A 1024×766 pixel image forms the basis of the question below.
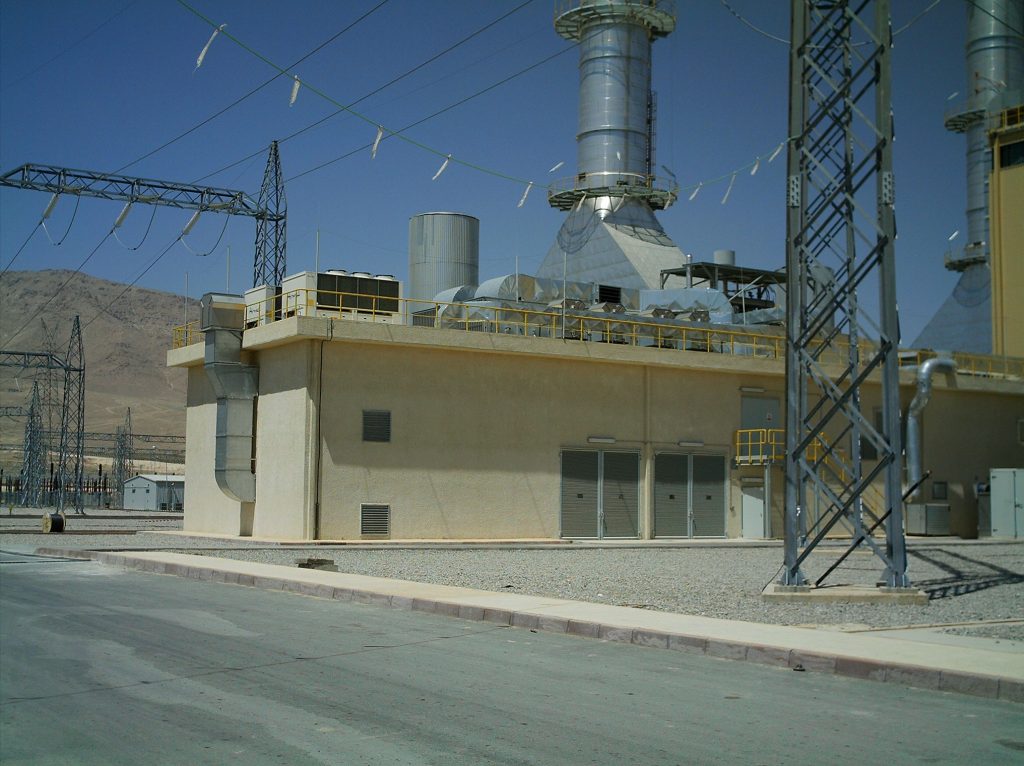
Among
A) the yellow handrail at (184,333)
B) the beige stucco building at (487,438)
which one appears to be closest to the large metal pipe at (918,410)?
the beige stucco building at (487,438)

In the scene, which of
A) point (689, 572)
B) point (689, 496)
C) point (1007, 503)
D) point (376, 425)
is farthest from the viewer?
point (1007, 503)

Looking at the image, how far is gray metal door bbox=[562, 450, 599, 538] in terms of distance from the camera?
3222cm

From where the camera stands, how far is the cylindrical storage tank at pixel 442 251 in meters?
45.4

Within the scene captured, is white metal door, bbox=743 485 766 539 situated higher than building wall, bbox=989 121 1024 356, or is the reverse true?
building wall, bbox=989 121 1024 356

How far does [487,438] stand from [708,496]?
8219 millimetres

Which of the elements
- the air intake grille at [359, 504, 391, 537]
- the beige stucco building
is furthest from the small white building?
the air intake grille at [359, 504, 391, 537]

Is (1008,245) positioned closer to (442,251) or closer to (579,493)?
(442,251)

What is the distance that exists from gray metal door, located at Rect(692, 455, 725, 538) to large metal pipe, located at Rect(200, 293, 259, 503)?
13542 mm

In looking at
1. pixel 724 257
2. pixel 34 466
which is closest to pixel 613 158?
pixel 724 257

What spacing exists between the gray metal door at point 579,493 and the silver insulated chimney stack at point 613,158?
57.8 feet

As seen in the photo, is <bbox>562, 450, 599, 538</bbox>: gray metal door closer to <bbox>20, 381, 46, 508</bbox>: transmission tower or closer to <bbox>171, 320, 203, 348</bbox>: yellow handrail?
<bbox>171, 320, 203, 348</bbox>: yellow handrail

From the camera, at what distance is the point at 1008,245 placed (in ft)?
160

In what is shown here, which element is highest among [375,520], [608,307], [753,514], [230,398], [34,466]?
[608,307]

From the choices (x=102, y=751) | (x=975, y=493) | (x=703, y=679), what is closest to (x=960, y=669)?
(x=703, y=679)
